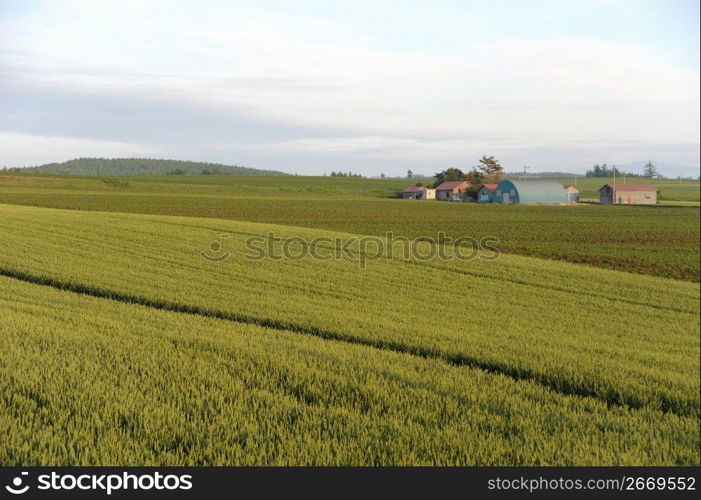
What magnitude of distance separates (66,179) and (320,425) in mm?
68292

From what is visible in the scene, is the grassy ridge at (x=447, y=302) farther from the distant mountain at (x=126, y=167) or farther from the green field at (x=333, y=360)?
the distant mountain at (x=126, y=167)

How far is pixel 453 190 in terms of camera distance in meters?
102

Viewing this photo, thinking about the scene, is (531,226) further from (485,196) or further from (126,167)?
(126,167)

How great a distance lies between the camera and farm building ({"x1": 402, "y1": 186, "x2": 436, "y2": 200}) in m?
106

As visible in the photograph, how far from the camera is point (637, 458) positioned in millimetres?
6055

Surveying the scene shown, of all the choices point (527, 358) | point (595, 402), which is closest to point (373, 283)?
point (527, 358)

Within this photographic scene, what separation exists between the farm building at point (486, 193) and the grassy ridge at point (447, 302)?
65.1m

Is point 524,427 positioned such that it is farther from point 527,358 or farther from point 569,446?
point 527,358

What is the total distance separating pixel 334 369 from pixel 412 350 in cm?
252

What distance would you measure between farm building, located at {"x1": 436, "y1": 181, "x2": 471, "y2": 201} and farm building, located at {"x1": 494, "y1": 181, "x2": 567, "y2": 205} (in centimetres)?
1048

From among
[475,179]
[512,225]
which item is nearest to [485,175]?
[475,179]

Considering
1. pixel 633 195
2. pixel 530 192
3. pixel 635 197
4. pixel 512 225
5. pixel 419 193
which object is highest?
pixel 419 193

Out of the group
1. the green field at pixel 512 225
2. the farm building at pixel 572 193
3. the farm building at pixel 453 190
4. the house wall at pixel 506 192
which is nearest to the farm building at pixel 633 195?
the farm building at pixel 572 193

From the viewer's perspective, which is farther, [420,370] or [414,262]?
[414,262]
